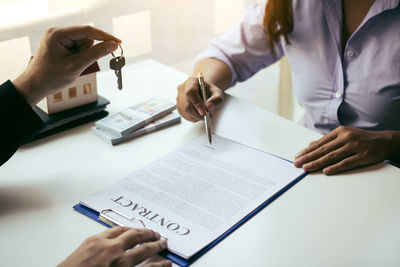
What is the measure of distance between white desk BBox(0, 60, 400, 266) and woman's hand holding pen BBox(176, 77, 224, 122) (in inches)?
1.5

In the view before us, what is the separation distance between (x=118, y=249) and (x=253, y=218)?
28 centimetres

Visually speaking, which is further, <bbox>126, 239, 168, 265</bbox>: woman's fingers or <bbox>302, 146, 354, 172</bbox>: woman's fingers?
<bbox>302, 146, 354, 172</bbox>: woman's fingers

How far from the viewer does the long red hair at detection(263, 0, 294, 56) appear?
1.28 m

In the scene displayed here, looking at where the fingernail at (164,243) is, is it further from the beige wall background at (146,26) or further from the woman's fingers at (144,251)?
the beige wall background at (146,26)

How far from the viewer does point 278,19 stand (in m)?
1.30

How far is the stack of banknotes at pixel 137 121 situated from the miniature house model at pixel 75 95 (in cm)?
10

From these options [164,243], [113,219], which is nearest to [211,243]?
[164,243]

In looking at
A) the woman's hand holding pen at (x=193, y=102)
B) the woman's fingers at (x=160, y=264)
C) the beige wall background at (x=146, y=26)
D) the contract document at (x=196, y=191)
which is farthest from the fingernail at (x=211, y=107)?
the beige wall background at (x=146, y=26)

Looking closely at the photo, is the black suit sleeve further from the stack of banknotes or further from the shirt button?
the shirt button

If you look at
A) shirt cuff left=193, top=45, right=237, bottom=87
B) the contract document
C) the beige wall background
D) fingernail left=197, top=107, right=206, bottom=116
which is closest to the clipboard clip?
the contract document

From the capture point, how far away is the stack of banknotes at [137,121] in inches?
44.3

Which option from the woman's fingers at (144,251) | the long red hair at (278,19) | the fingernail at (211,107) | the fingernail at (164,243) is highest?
the long red hair at (278,19)

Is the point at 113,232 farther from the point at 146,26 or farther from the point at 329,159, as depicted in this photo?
the point at 146,26

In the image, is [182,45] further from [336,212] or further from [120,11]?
[336,212]
